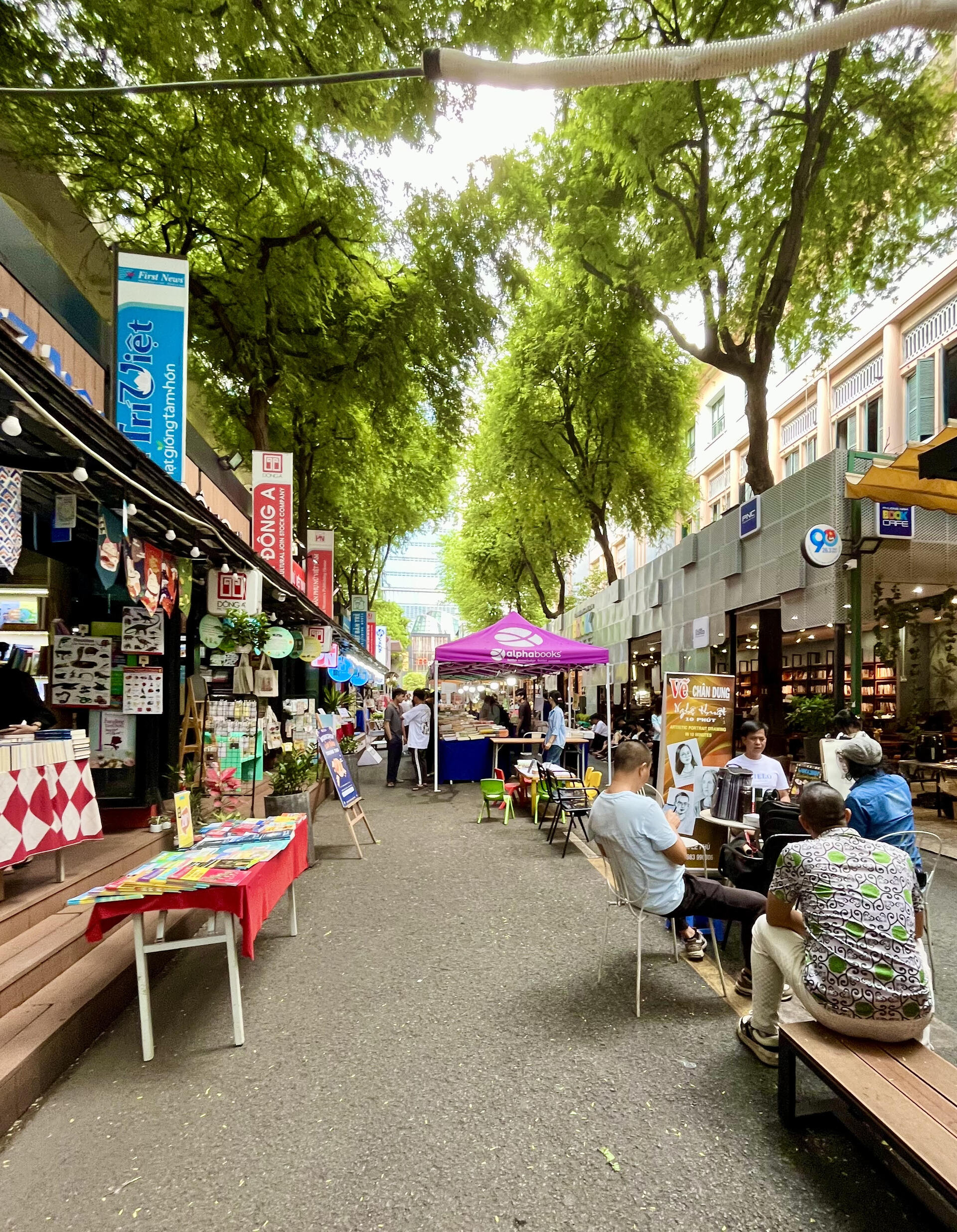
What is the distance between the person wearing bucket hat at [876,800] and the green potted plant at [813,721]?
21.9 feet

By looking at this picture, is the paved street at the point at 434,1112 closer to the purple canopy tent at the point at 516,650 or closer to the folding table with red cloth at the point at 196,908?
the folding table with red cloth at the point at 196,908

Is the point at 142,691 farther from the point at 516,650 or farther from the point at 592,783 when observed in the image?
the point at 516,650

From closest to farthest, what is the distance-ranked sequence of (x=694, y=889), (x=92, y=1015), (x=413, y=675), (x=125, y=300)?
(x=92, y=1015) < (x=694, y=889) < (x=125, y=300) < (x=413, y=675)

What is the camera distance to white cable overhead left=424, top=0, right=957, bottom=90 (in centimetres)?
234

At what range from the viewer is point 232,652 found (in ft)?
25.1

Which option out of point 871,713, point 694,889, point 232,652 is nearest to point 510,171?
point 232,652

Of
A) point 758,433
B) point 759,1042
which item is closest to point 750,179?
point 758,433

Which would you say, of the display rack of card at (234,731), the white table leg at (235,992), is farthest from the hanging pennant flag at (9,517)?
the display rack of card at (234,731)

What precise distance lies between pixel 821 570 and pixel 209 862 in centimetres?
1010

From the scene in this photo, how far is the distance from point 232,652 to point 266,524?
383 centimetres

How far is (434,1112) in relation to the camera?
3.08m

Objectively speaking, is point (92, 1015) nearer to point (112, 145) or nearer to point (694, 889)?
point (694, 889)

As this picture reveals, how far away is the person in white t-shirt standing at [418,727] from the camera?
14047mm

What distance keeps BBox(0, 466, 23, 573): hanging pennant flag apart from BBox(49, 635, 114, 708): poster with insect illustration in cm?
329
